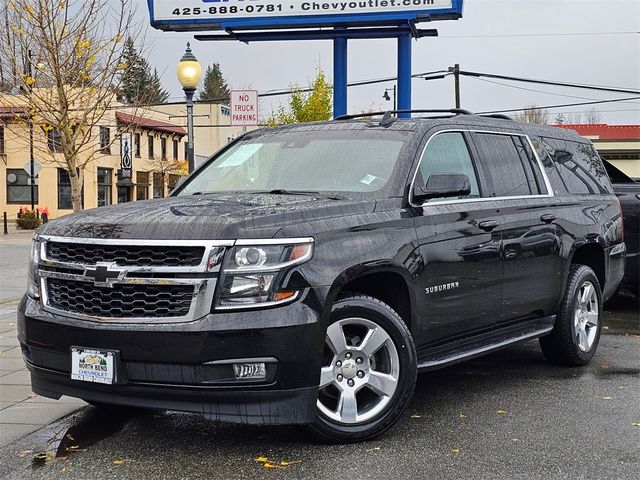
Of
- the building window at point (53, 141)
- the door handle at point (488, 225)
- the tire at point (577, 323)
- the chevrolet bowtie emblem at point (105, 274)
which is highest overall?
the building window at point (53, 141)

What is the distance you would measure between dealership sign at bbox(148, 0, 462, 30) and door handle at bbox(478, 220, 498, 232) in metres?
9.99

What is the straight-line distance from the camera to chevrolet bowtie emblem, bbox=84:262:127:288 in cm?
418

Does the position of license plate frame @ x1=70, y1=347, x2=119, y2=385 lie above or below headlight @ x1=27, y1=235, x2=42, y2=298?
below

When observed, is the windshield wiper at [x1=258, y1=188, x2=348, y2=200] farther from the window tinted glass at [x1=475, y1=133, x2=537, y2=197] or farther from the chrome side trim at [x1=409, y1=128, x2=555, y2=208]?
the window tinted glass at [x1=475, y1=133, x2=537, y2=197]

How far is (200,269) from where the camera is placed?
407 cm

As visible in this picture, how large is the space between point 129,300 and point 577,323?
4.13m

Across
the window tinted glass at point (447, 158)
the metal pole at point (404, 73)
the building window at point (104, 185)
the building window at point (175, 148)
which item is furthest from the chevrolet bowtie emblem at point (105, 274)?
the building window at point (175, 148)

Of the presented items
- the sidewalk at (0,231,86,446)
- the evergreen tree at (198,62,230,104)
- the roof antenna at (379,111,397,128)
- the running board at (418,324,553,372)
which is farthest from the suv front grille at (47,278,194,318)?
the evergreen tree at (198,62,230,104)

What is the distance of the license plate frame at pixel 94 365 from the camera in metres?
4.14

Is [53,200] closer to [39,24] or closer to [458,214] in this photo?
[39,24]

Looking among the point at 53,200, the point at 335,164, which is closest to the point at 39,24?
the point at 335,164

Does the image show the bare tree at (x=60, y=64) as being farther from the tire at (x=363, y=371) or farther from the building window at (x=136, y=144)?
the building window at (x=136, y=144)

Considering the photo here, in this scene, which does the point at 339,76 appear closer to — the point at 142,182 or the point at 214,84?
the point at 142,182

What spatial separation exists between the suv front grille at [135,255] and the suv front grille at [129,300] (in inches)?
4.8
